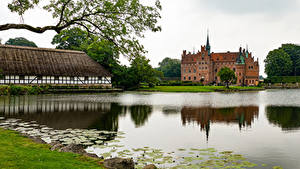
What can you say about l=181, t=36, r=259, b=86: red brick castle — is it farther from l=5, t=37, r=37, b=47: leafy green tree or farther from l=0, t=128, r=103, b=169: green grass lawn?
l=0, t=128, r=103, b=169: green grass lawn

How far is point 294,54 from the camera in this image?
95.2 meters

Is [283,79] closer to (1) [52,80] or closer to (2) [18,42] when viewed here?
(1) [52,80]

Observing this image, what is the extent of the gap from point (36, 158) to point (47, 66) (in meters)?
46.0

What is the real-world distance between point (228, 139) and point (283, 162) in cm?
296

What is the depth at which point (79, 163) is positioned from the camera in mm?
5949

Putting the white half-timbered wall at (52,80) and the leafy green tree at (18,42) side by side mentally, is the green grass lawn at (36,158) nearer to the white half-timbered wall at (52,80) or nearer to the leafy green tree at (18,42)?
the white half-timbered wall at (52,80)

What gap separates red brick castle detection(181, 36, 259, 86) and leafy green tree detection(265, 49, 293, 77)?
4.85 m

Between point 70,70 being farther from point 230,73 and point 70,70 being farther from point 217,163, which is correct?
point 217,163

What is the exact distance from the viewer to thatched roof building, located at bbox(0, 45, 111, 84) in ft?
147

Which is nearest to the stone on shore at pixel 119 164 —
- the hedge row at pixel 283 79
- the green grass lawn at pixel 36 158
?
the green grass lawn at pixel 36 158

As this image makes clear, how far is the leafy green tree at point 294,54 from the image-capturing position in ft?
307

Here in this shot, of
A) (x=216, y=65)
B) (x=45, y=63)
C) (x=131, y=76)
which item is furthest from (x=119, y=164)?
(x=216, y=65)

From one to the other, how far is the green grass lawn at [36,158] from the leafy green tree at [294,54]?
102120mm

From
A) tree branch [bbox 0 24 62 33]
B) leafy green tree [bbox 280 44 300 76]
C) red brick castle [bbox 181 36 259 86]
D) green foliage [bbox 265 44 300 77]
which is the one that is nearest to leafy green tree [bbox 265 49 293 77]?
green foliage [bbox 265 44 300 77]
